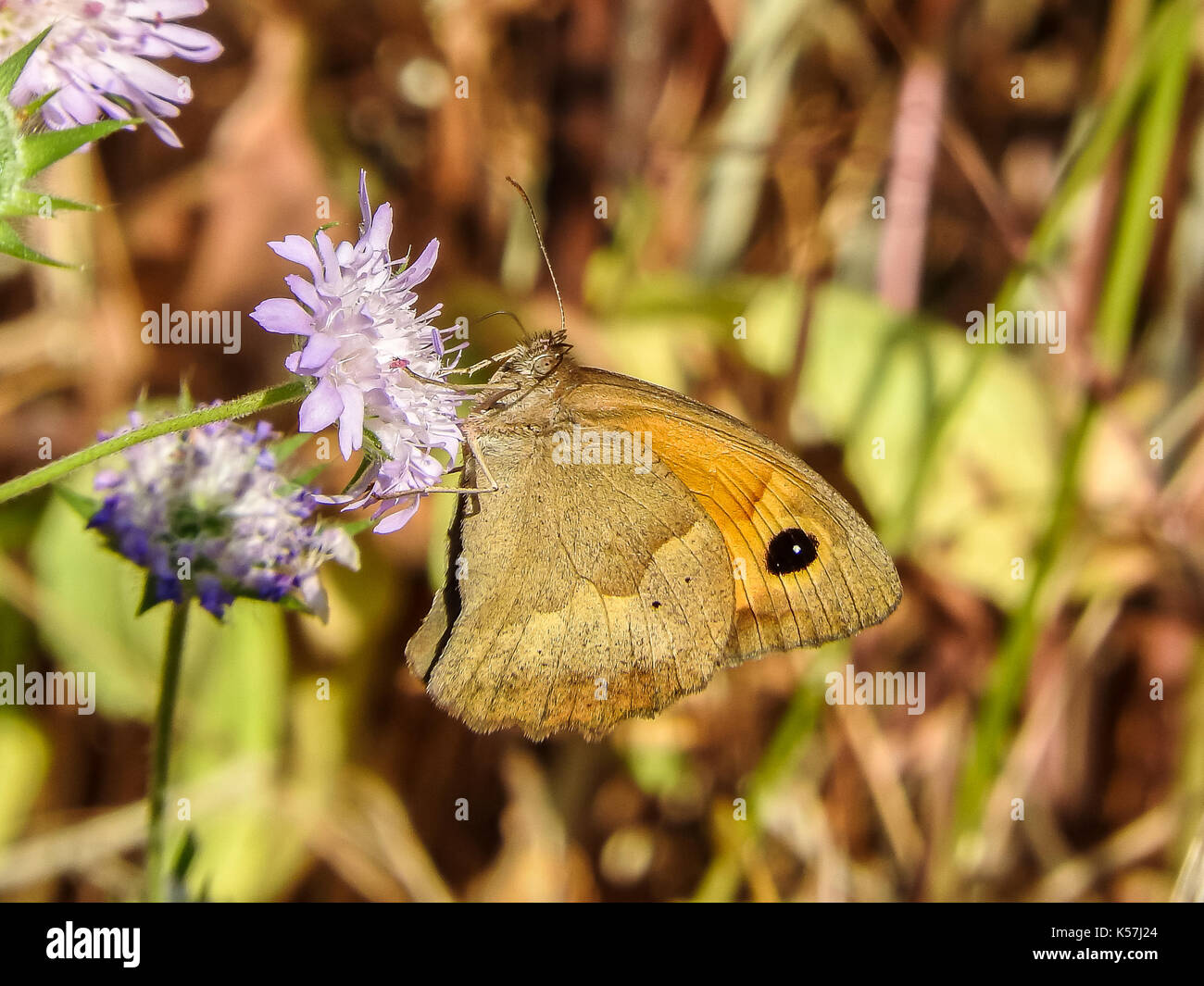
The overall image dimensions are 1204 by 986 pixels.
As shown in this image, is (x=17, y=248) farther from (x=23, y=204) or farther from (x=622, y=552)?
(x=622, y=552)

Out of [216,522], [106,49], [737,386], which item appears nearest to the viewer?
[106,49]

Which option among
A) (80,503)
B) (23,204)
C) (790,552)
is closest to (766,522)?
(790,552)

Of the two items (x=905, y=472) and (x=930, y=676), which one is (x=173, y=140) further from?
(x=930, y=676)

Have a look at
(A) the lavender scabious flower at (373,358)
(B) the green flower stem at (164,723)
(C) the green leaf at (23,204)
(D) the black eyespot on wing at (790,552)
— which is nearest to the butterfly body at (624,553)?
(D) the black eyespot on wing at (790,552)

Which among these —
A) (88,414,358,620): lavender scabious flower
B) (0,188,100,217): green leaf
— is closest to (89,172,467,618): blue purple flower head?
(88,414,358,620): lavender scabious flower

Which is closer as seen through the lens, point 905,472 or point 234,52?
point 905,472

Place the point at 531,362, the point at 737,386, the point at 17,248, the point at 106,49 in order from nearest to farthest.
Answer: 1. the point at 17,248
2. the point at 106,49
3. the point at 531,362
4. the point at 737,386

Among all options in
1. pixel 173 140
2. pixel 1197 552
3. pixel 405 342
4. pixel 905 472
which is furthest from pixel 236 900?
pixel 1197 552
